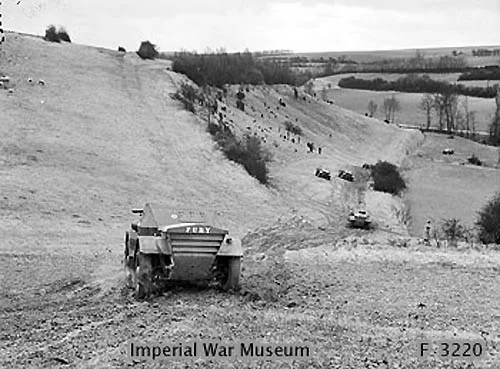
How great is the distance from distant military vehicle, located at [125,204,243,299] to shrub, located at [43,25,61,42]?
2551 inches

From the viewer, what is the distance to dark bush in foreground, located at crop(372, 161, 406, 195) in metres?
52.3

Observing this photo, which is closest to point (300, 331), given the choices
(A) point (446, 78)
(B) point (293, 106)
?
(B) point (293, 106)

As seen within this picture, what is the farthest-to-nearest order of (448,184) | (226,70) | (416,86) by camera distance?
1. (416,86)
2. (226,70)
3. (448,184)

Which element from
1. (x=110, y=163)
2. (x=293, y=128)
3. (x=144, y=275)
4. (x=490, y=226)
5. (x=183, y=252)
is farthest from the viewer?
(x=293, y=128)

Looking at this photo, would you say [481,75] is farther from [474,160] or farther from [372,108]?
[474,160]

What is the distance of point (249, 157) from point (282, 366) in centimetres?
3409

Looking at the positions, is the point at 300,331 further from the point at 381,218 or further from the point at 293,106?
the point at 293,106

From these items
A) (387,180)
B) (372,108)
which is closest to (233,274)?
(387,180)

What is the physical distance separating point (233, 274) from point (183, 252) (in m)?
1.25

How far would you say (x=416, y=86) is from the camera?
15250 centimetres

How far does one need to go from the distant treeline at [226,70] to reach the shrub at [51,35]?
11.8m

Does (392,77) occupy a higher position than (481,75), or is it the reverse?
(481,75)

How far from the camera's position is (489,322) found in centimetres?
1301

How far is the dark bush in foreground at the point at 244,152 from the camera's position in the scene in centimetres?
4312
